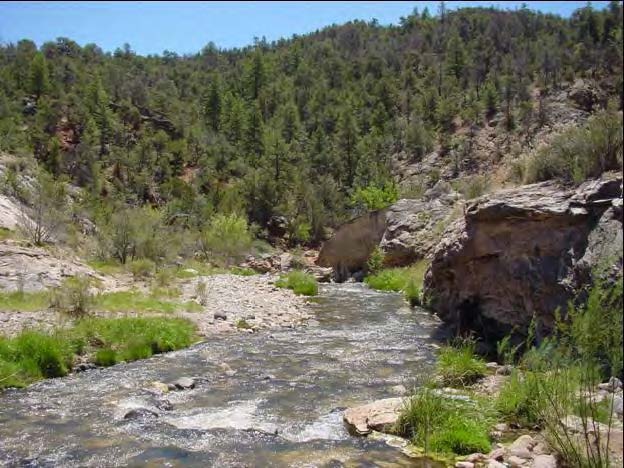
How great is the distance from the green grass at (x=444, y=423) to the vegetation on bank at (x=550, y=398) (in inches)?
0.5

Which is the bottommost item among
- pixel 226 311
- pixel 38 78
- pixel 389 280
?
pixel 389 280

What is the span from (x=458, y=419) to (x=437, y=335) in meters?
7.98

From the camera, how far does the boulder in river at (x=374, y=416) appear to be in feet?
29.9

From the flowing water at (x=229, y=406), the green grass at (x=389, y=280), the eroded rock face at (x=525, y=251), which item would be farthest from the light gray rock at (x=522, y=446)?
the green grass at (x=389, y=280)

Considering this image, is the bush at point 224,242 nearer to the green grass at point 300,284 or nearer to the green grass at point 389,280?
the green grass at point 300,284

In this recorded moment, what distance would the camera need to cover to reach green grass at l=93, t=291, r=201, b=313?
1811 centimetres

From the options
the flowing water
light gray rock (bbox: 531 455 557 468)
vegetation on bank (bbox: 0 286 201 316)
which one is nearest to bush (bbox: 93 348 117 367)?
the flowing water

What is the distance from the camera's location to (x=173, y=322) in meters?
17.0

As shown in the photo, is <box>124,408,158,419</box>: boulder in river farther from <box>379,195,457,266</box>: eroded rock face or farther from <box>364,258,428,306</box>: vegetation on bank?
<box>379,195,457,266</box>: eroded rock face

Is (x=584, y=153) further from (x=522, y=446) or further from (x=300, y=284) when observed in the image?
(x=300, y=284)

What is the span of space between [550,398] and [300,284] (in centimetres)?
2193

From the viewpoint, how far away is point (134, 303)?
63.0 feet

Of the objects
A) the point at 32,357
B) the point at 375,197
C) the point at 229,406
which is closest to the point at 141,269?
the point at 32,357

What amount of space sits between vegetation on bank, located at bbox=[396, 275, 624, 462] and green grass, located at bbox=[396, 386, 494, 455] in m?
0.01
